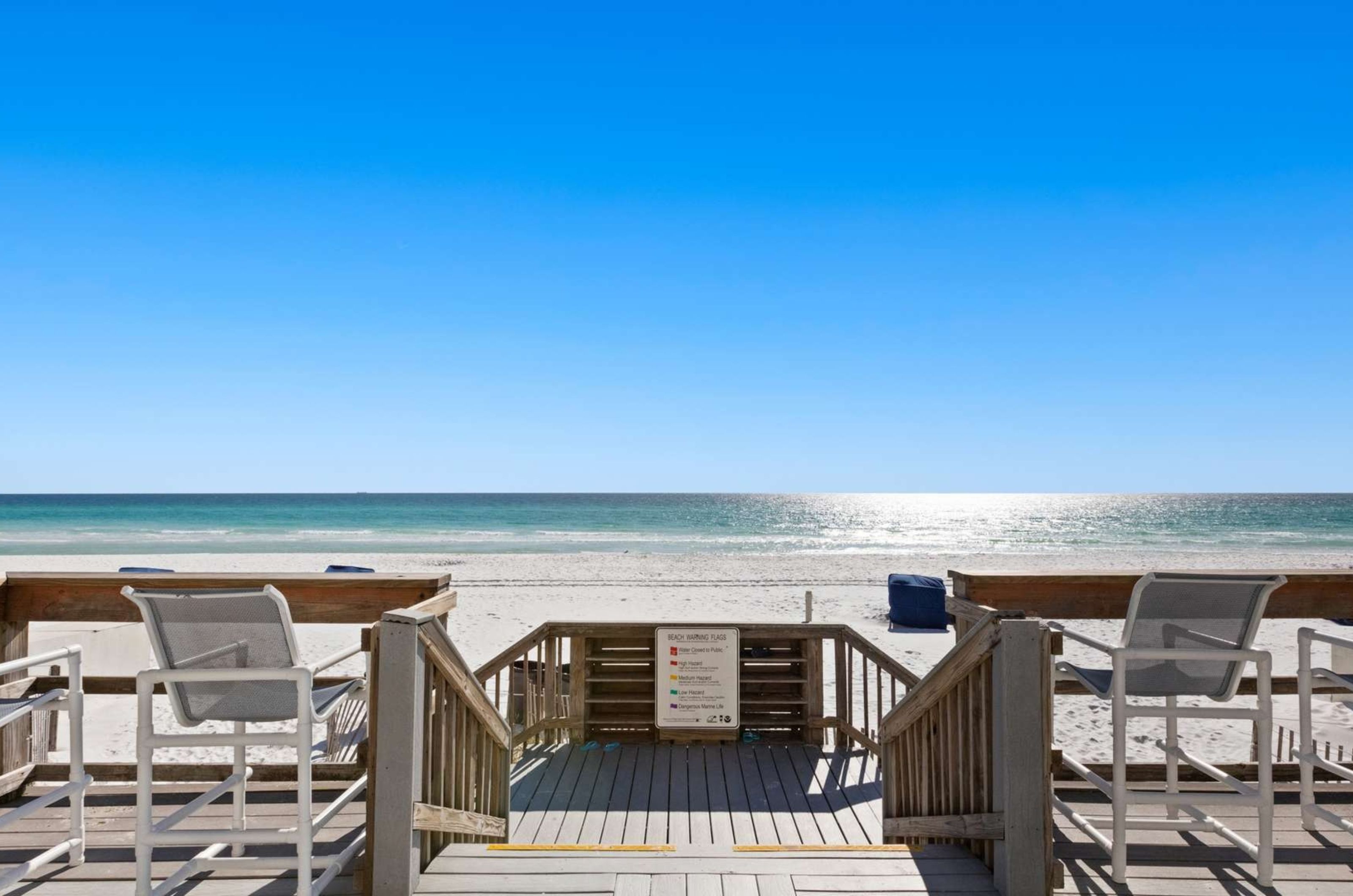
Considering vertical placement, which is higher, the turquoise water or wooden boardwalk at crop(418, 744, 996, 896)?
wooden boardwalk at crop(418, 744, 996, 896)

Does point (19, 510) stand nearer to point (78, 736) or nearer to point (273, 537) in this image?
point (273, 537)

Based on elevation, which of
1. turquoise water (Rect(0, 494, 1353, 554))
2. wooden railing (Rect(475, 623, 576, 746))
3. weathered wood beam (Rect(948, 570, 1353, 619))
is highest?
weathered wood beam (Rect(948, 570, 1353, 619))

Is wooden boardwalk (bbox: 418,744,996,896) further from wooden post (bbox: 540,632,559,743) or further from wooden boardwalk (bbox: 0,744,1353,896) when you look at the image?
wooden post (bbox: 540,632,559,743)

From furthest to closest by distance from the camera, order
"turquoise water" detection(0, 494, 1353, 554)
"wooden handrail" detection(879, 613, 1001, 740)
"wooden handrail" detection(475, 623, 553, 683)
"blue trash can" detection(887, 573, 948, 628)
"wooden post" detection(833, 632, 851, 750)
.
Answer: "turquoise water" detection(0, 494, 1353, 554), "blue trash can" detection(887, 573, 948, 628), "wooden post" detection(833, 632, 851, 750), "wooden handrail" detection(475, 623, 553, 683), "wooden handrail" detection(879, 613, 1001, 740)

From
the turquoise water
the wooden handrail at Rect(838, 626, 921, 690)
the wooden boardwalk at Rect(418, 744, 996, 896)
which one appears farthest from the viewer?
the turquoise water

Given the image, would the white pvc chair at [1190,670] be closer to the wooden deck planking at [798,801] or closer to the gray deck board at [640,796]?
the wooden deck planking at [798,801]

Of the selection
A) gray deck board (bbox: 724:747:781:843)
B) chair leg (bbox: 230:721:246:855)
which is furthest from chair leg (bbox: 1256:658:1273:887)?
chair leg (bbox: 230:721:246:855)

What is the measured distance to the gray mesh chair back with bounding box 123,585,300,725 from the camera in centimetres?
224

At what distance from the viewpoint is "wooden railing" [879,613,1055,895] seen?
2.36 metres

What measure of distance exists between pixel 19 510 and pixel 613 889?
84869 millimetres

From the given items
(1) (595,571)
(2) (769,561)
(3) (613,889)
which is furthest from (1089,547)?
(3) (613,889)

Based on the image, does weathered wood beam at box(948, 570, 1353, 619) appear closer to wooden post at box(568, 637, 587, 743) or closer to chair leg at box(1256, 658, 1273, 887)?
chair leg at box(1256, 658, 1273, 887)

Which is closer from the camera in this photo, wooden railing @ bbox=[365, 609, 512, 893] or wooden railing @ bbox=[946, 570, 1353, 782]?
wooden railing @ bbox=[365, 609, 512, 893]

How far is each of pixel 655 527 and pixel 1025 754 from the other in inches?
1944
